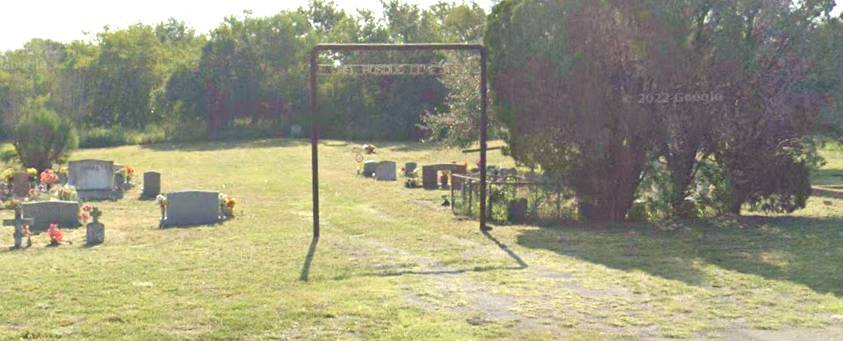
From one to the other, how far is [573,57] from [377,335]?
375 inches

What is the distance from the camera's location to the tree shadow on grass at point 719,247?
11.9 meters

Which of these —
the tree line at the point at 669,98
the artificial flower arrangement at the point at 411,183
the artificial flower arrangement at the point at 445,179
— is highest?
the tree line at the point at 669,98

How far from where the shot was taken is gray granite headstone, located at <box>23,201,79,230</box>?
17.9m

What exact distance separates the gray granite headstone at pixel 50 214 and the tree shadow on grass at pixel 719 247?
8043 millimetres

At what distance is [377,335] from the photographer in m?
8.40

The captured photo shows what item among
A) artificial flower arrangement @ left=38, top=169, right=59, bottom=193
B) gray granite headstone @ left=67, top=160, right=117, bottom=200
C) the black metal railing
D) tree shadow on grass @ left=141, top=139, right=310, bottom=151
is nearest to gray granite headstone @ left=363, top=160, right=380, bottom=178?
gray granite headstone @ left=67, top=160, right=117, bottom=200

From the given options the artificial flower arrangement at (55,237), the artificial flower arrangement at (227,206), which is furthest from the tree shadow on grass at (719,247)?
the artificial flower arrangement at (55,237)

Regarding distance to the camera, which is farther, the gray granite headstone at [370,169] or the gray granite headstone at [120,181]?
the gray granite headstone at [370,169]

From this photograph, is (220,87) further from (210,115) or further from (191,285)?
(191,285)

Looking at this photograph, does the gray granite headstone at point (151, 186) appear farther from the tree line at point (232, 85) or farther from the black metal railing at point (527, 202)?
the tree line at point (232, 85)

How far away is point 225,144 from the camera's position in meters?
54.3

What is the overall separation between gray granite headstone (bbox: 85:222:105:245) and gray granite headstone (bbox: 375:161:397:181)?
1527cm

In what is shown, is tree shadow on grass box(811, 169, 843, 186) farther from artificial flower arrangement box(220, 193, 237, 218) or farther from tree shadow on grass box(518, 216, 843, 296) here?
artificial flower arrangement box(220, 193, 237, 218)

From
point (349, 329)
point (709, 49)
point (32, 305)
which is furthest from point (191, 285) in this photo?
point (709, 49)
